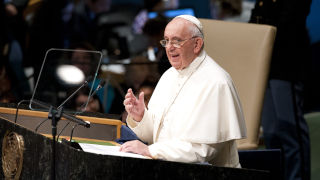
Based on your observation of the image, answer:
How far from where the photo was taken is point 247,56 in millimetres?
5363

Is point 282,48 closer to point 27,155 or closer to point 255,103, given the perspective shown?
point 255,103

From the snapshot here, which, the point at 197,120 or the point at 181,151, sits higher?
the point at 197,120

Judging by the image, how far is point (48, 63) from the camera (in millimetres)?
7031

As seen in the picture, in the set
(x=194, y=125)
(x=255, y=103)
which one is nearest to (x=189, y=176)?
(x=194, y=125)

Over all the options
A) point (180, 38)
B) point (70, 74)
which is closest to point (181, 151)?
point (180, 38)

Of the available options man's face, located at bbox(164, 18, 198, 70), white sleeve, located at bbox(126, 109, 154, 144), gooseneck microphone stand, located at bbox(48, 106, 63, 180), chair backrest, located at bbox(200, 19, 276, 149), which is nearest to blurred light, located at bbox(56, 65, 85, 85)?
chair backrest, located at bbox(200, 19, 276, 149)

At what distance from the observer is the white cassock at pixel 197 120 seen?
12.0ft

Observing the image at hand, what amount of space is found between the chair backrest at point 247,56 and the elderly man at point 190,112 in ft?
4.06

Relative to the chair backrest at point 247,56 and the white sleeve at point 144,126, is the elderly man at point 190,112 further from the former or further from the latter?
the chair backrest at point 247,56

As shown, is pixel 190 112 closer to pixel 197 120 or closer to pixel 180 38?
pixel 197 120

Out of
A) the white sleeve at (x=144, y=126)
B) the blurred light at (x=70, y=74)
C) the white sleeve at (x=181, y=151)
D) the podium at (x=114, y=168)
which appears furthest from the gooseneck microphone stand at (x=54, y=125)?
the blurred light at (x=70, y=74)

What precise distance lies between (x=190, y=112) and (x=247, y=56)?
1.66 m

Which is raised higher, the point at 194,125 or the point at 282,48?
the point at 282,48

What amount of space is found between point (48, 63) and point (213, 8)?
2.97m
